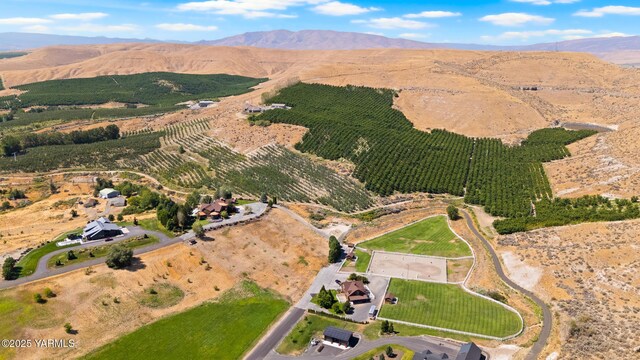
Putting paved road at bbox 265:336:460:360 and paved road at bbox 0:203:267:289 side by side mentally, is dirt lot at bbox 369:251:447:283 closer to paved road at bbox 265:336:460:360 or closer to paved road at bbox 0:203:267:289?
paved road at bbox 265:336:460:360

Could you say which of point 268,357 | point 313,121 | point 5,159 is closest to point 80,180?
point 5,159

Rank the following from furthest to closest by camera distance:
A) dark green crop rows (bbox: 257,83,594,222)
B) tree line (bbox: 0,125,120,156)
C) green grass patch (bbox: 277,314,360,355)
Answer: tree line (bbox: 0,125,120,156) → dark green crop rows (bbox: 257,83,594,222) → green grass patch (bbox: 277,314,360,355)

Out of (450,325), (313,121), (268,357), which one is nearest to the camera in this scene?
(268,357)

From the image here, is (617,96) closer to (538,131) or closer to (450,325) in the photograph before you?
(538,131)

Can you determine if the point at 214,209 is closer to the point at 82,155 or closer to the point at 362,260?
the point at 362,260

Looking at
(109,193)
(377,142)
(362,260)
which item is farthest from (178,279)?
(377,142)

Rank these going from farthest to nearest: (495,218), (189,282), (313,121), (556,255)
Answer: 1. (313,121)
2. (495,218)
3. (556,255)
4. (189,282)

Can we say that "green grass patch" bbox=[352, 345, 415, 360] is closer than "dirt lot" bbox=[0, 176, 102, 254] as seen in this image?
Yes

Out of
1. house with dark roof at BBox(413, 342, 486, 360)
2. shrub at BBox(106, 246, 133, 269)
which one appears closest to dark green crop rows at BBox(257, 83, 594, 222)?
house with dark roof at BBox(413, 342, 486, 360)
